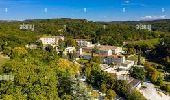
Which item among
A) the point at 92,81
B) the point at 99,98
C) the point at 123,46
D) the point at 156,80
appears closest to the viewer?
the point at 99,98

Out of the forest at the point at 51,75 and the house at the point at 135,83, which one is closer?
the forest at the point at 51,75

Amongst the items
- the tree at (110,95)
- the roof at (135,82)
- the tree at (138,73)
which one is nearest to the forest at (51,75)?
the tree at (110,95)

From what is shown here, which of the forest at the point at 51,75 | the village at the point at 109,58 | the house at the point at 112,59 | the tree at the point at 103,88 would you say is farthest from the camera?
the house at the point at 112,59

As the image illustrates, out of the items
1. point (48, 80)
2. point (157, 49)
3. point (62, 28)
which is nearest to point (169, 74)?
point (157, 49)

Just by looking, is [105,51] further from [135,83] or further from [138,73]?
[135,83]

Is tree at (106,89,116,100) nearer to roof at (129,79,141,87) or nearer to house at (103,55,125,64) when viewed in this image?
roof at (129,79,141,87)

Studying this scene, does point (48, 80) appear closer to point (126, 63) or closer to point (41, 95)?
point (41, 95)

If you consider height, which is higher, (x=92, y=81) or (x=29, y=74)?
(x=29, y=74)

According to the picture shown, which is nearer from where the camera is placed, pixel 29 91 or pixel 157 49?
pixel 29 91

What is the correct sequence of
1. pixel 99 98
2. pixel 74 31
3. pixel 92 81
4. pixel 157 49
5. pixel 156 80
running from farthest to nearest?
pixel 74 31, pixel 157 49, pixel 156 80, pixel 92 81, pixel 99 98

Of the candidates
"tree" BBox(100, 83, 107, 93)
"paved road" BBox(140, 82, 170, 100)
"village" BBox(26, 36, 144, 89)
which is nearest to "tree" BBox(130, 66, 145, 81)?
"village" BBox(26, 36, 144, 89)

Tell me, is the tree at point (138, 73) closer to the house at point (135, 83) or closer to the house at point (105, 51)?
the house at point (135, 83)
